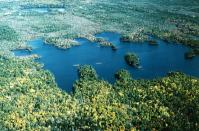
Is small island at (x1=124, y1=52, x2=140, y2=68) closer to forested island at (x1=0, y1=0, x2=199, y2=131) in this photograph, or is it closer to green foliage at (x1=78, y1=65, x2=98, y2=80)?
forested island at (x1=0, y1=0, x2=199, y2=131)

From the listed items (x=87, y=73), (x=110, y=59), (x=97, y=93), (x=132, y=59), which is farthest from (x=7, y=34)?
(x=97, y=93)

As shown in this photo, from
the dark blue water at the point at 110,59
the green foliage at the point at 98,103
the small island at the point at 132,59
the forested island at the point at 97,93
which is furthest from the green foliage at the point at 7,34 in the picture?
the small island at the point at 132,59

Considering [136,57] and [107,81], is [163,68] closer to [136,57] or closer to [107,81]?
[136,57]

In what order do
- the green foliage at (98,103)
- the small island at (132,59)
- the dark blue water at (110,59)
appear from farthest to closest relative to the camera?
the small island at (132,59) < the dark blue water at (110,59) < the green foliage at (98,103)

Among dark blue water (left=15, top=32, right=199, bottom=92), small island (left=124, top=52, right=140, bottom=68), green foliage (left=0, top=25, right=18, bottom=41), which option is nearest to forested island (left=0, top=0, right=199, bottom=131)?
A: small island (left=124, top=52, right=140, bottom=68)

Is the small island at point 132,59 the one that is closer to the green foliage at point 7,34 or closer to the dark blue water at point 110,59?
the dark blue water at point 110,59
